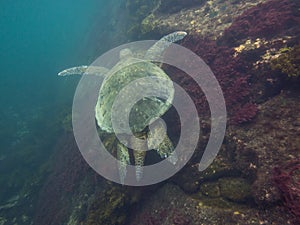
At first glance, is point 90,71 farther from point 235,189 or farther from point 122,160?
point 235,189

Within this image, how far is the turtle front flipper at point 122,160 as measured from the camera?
5107mm

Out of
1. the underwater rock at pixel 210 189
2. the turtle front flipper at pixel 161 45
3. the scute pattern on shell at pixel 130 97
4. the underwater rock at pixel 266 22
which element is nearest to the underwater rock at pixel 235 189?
the underwater rock at pixel 210 189

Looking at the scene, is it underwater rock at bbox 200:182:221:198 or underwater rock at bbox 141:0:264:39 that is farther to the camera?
underwater rock at bbox 141:0:264:39

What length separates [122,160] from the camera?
17.0ft

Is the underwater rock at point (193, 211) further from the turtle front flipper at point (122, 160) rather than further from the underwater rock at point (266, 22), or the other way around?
the underwater rock at point (266, 22)

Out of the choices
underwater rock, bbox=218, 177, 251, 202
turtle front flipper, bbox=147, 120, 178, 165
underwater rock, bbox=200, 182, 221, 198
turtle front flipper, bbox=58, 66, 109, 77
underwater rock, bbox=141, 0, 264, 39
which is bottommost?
underwater rock, bbox=200, 182, 221, 198

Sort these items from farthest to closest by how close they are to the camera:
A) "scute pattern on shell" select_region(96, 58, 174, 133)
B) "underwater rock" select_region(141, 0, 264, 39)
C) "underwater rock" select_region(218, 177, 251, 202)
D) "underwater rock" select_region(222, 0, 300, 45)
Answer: "underwater rock" select_region(141, 0, 264, 39) < "underwater rock" select_region(222, 0, 300, 45) < "scute pattern on shell" select_region(96, 58, 174, 133) < "underwater rock" select_region(218, 177, 251, 202)

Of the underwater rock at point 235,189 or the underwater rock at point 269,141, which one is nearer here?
the underwater rock at point 269,141

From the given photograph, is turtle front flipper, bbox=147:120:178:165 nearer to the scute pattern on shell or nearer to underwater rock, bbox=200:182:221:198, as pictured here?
the scute pattern on shell

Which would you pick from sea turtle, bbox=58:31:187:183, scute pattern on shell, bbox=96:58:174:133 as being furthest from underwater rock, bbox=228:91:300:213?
scute pattern on shell, bbox=96:58:174:133

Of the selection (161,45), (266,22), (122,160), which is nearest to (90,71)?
(161,45)

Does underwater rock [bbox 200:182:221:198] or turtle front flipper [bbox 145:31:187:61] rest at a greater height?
turtle front flipper [bbox 145:31:187:61]

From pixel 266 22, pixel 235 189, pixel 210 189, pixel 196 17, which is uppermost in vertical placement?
pixel 266 22

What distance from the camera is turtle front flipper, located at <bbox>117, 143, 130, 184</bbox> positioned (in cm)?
511
